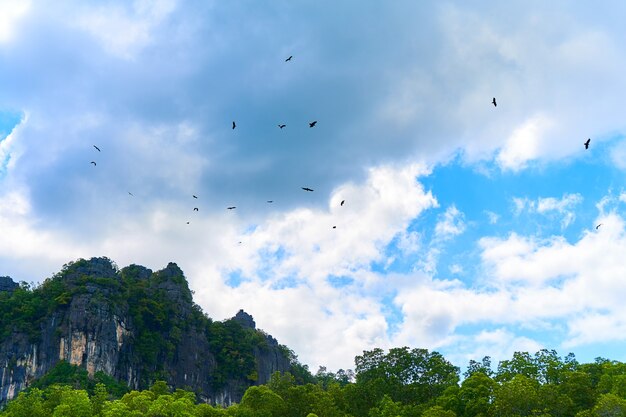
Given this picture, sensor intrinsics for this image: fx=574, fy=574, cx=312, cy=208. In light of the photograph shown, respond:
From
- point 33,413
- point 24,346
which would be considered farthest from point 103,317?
point 33,413

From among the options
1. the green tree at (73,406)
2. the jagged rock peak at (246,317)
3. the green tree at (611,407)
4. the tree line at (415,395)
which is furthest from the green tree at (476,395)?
the jagged rock peak at (246,317)

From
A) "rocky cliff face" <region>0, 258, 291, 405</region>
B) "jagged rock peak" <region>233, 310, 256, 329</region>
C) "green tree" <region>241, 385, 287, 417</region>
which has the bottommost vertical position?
"green tree" <region>241, 385, 287, 417</region>

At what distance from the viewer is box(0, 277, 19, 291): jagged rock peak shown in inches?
4343

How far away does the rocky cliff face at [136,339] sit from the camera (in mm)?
88438

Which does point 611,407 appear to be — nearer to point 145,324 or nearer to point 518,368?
point 518,368

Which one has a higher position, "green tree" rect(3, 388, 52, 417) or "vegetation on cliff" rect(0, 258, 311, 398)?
"vegetation on cliff" rect(0, 258, 311, 398)

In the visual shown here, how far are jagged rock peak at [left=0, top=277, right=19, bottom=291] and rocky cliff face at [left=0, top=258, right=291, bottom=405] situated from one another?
0.63 feet

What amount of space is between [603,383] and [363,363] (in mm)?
20807

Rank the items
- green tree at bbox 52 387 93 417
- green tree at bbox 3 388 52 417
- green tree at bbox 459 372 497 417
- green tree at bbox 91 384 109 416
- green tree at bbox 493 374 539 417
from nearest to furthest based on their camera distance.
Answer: green tree at bbox 493 374 539 417, green tree at bbox 459 372 497 417, green tree at bbox 52 387 93 417, green tree at bbox 3 388 52 417, green tree at bbox 91 384 109 416

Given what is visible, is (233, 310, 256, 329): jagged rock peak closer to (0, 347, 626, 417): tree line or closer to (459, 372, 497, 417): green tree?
(0, 347, 626, 417): tree line

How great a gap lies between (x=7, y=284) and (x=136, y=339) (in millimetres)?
31131

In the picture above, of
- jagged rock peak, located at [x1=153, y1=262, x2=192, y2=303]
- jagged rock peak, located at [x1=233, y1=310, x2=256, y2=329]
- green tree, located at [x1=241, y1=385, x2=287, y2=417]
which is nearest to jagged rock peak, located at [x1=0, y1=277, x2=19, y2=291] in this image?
jagged rock peak, located at [x1=153, y1=262, x2=192, y2=303]

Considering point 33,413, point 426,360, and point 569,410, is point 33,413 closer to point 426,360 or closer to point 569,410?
point 426,360

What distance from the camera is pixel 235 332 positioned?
121 metres
